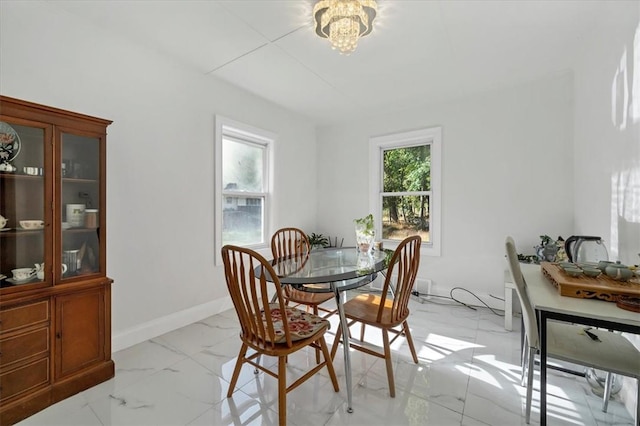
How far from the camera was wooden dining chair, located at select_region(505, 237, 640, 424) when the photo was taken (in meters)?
1.25

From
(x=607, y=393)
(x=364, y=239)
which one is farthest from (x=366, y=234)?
(x=607, y=393)

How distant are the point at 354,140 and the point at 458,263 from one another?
218 centimetres

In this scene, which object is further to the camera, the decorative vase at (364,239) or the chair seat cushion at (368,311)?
the decorative vase at (364,239)

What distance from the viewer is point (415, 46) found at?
2.28 m

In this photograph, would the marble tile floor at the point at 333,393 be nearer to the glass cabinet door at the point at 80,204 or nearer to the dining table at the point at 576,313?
the dining table at the point at 576,313

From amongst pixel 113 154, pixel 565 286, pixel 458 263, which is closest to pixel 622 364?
pixel 565 286

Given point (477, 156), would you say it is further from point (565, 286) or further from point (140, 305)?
point (140, 305)

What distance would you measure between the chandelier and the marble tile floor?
2271 mm

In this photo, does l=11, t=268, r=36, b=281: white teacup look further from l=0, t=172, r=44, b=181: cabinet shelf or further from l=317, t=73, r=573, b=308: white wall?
l=317, t=73, r=573, b=308: white wall

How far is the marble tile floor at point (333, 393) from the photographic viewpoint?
151cm

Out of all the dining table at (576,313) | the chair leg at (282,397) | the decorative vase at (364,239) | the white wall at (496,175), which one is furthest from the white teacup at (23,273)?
the white wall at (496,175)

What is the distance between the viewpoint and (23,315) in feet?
5.02

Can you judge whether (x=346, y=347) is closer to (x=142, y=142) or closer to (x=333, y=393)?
(x=333, y=393)

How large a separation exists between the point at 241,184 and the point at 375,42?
2084mm
